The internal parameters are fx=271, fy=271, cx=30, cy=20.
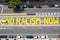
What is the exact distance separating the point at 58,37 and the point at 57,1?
41.3ft

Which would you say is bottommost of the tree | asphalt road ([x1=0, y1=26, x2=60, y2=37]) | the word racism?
asphalt road ([x1=0, y1=26, x2=60, y2=37])

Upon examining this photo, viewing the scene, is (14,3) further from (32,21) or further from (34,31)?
(34,31)

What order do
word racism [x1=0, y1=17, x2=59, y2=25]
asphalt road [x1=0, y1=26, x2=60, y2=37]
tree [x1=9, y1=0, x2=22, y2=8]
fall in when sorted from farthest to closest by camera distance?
tree [x1=9, y1=0, x2=22, y2=8]
word racism [x1=0, y1=17, x2=59, y2=25]
asphalt road [x1=0, y1=26, x2=60, y2=37]

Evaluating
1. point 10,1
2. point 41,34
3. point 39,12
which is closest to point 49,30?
point 41,34

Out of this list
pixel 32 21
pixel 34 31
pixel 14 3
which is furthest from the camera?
pixel 14 3

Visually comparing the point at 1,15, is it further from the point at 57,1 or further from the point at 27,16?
the point at 57,1

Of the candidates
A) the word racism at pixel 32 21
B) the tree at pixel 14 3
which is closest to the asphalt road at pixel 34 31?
the word racism at pixel 32 21

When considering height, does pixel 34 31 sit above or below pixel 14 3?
below

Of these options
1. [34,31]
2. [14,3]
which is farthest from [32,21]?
[14,3]

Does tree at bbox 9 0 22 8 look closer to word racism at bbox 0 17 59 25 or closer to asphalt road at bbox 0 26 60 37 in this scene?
word racism at bbox 0 17 59 25

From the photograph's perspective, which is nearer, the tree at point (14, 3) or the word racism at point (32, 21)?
the word racism at point (32, 21)

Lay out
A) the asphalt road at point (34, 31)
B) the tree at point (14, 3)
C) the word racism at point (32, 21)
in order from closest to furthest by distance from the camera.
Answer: the asphalt road at point (34, 31) → the word racism at point (32, 21) → the tree at point (14, 3)

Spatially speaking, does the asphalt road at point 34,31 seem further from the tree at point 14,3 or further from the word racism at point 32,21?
the tree at point 14,3

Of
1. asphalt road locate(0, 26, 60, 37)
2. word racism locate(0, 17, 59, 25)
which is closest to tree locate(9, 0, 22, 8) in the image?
word racism locate(0, 17, 59, 25)
